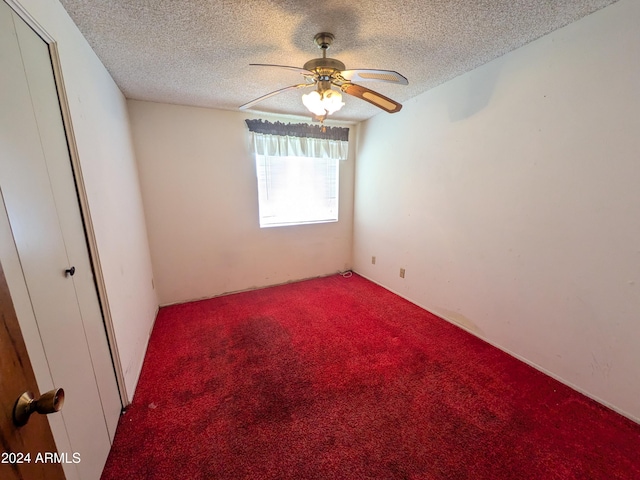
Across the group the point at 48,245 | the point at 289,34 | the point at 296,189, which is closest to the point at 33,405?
the point at 48,245

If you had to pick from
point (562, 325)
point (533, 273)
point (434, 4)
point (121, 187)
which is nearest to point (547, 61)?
point (434, 4)

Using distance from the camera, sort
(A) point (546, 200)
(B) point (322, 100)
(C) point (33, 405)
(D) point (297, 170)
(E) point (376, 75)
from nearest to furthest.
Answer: (C) point (33, 405), (E) point (376, 75), (B) point (322, 100), (A) point (546, 200), (D) point (297, 170)

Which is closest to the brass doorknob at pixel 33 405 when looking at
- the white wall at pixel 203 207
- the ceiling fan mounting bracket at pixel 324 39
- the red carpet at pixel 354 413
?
the red carpet at pixel 354 413

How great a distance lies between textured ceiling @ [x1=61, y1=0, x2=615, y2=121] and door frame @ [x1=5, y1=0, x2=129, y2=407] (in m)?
0.33

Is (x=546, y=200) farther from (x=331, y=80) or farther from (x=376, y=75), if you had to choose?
(x=331, y=80)

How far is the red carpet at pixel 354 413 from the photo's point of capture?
47.8 inches

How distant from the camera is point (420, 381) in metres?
1.73

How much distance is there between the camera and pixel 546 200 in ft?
5.48

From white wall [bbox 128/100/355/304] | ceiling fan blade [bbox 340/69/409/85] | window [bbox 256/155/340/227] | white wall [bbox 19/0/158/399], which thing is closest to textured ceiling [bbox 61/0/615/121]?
white wall [bbox 19/0/158/399]

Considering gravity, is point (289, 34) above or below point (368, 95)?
above

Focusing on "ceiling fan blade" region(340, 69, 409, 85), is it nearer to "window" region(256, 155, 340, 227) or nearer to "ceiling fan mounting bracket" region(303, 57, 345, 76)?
"ceiling fan mounting bracket" region(303, 57, 345, 76)

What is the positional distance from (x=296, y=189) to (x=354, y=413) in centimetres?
250

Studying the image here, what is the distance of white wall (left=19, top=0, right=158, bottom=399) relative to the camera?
1242 millimetres

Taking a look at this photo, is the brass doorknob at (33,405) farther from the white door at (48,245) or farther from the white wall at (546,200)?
the white wall at (546,200)
